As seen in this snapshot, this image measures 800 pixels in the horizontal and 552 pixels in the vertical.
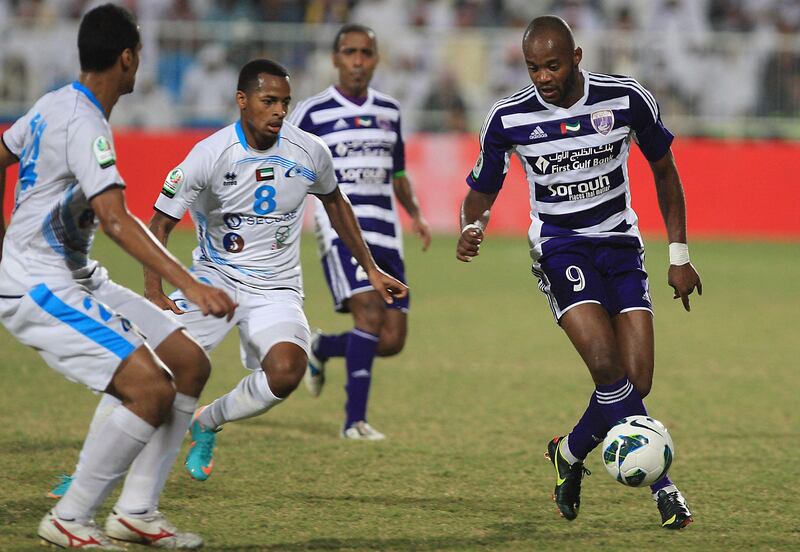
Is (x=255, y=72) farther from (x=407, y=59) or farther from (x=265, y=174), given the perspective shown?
(x=407, y=59)

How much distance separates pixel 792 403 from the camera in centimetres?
901

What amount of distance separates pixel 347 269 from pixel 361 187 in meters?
0.59

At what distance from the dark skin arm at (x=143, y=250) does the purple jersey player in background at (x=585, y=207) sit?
156 cm

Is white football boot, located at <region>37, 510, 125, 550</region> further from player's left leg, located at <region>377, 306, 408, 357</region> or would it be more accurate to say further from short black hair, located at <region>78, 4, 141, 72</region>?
player's left leg, located at <region>377, 306, 408, 357</region>

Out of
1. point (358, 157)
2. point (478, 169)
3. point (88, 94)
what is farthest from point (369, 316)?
point (88, 94)

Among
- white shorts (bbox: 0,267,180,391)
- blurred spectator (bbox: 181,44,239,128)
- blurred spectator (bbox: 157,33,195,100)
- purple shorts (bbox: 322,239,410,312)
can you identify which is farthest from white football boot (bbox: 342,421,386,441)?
blurred spectator (bbox: 157,33,195,100)

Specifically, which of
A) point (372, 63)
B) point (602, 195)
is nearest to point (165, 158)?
point (372, 63)

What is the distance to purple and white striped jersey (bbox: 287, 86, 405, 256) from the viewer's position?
8211 millimetres

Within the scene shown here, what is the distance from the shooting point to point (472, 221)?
20.1 feet

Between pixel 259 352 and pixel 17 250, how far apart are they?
154 cm

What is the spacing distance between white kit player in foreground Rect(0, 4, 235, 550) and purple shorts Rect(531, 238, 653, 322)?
1.96 meters

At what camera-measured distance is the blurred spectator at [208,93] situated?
66.2 feet

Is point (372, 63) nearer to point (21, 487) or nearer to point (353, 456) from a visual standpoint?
point (353, 456)

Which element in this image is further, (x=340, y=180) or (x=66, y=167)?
(x=340, y=180)
